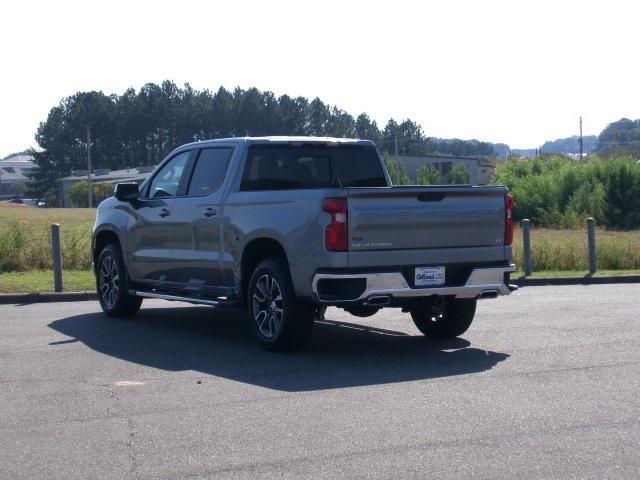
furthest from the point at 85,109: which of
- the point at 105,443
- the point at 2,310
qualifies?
the point at 105,443

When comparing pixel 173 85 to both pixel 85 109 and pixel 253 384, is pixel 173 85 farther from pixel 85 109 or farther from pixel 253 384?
pixel 253 384

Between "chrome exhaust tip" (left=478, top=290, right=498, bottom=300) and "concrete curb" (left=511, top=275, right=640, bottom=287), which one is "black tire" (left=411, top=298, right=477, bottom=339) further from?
"concrete curb" (left=511, top=275, right=640, bottom=287)

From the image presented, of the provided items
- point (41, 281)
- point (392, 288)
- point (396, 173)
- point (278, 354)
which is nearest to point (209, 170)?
point (278, 354)

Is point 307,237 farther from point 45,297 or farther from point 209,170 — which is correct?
point 45,297

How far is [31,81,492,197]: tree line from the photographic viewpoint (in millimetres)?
108375

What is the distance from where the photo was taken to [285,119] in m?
108

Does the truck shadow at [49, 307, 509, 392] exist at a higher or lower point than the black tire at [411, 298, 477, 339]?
lower

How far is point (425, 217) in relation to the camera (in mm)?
9828

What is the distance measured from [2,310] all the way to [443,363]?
718 cm

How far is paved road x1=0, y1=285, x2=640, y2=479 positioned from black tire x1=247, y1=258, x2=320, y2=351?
184mm

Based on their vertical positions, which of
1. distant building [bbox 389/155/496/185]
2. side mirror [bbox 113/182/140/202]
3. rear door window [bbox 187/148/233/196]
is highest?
distant building [bbox 389/155/496/185]

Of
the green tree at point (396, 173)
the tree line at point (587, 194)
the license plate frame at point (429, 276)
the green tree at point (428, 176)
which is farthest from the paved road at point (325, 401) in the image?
the green tree at point (428, 176)

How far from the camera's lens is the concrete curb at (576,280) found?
18.4 metres

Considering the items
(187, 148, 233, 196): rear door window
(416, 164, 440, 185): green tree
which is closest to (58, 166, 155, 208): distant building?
(416, 164, 440, 185): green tree
